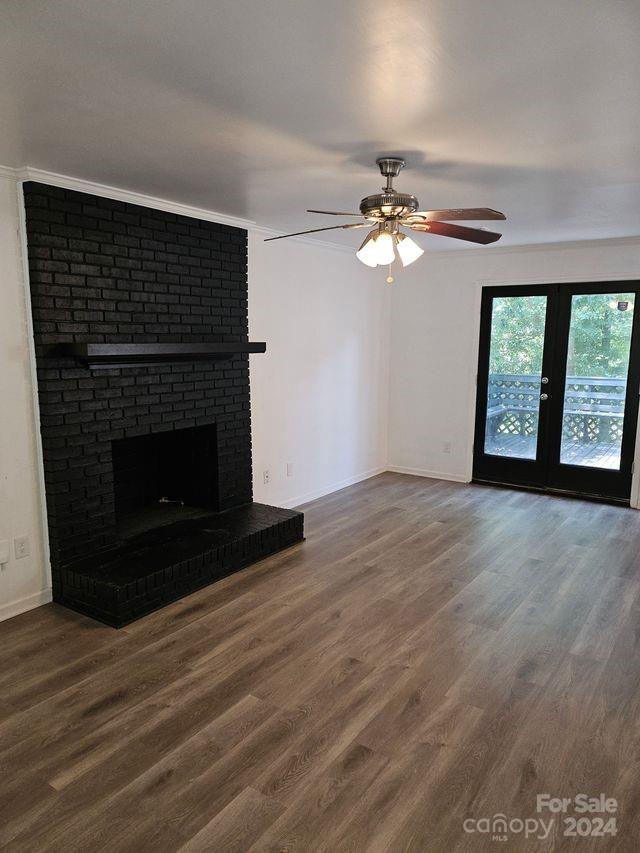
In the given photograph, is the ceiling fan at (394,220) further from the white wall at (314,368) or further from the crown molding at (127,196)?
the white wall at (314,368)

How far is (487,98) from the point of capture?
6.66 feet

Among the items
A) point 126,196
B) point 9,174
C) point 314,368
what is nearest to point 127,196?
point 126,196

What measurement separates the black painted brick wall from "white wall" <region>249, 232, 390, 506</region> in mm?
453

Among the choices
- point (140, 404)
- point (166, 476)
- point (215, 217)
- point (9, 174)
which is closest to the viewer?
point (9, 174)

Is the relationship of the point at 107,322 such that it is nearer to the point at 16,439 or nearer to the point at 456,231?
the point at 16,439

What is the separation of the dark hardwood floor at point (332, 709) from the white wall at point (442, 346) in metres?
2.31

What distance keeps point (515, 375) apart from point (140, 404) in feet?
12.2

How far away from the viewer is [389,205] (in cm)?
261

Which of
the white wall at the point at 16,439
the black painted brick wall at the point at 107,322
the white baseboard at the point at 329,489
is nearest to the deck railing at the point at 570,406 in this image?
the white baseboard at the point at 329,489

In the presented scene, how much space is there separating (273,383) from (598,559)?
279 cm

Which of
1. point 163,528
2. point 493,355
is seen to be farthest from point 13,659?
point 493,355

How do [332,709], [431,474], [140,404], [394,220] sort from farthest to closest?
[431,474], [140,404], [394,220], [332,709]

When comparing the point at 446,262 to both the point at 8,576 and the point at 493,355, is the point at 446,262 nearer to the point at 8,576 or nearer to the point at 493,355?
the point at 493,355

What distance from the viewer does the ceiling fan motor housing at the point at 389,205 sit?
259cm
